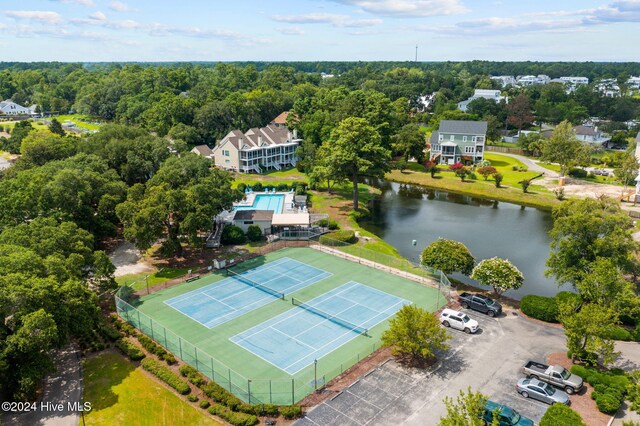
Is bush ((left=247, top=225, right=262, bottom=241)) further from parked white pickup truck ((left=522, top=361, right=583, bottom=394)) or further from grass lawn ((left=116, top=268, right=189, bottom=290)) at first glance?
parked white pickup truck ((left=522, top=361, right=583, bottom=394))

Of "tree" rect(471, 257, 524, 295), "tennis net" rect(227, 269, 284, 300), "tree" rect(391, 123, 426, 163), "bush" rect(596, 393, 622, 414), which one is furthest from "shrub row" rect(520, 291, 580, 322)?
"tree" rect(391, 123, 426, 163)

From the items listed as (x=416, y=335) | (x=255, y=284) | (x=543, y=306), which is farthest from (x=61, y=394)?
(x=543, y=306)

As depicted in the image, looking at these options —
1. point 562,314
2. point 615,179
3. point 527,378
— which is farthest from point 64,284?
point 615,179

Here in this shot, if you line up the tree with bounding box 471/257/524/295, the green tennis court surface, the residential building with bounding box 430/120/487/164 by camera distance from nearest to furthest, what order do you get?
the green tennis court surface → the tree with bounding box 471/257/524/295 → the residential building with bounding box 430/120/487/164

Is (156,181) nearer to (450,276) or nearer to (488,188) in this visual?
(450,276)

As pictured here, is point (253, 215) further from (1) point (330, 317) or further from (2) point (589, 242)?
(2) point (589, 242)

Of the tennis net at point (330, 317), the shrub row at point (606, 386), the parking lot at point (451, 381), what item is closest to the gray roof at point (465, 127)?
the parking lot at point (451, 381)

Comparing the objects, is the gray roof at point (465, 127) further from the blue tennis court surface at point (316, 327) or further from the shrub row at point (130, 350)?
the shrub row at point (130, 350)
